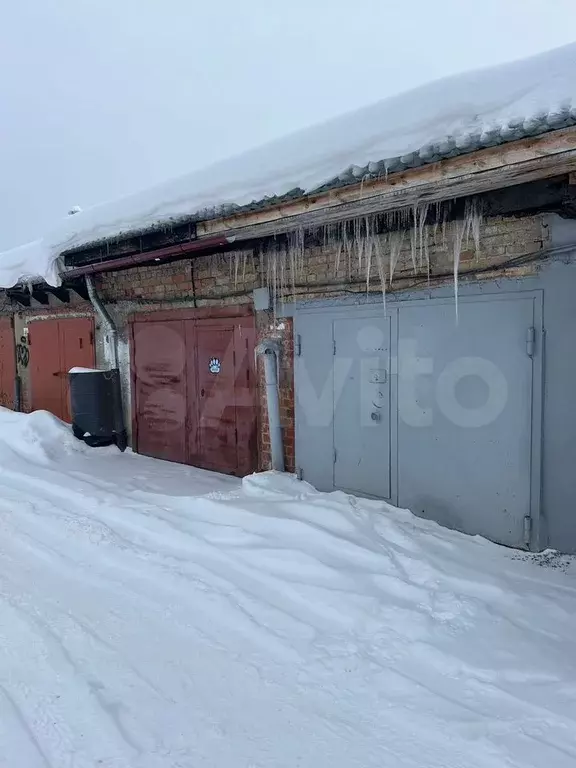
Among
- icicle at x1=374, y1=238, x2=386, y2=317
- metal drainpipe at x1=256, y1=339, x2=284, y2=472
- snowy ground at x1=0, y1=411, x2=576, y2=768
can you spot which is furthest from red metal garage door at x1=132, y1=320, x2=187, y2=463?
icicle at x1=374, y1=238, x2=386, y2=317

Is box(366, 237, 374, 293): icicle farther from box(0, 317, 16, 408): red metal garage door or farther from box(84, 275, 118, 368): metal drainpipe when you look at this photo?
box(0, 317, 16, 408): red metal garage door

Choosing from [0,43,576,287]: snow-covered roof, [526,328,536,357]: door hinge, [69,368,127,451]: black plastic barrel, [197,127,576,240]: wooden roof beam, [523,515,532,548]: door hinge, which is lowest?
[523,515,532,548]: door hinge

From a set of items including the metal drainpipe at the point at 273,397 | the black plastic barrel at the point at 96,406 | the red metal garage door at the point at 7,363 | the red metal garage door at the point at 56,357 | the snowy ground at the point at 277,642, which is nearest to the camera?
the snowy ground at the point at 277,642

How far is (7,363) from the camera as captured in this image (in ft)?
27.3

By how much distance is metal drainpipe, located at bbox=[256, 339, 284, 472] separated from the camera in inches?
177

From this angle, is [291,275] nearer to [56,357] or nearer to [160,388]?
[160,388]

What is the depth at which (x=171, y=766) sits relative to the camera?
65.0 inches

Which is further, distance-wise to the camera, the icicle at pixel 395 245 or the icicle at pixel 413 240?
the icicle at pixel 395 245

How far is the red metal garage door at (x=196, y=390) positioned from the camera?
4930 millimetres

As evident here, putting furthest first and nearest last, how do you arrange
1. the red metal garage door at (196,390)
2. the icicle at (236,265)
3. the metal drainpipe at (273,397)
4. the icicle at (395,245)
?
the red metal garage door at (196,390) < the icicle at (236,265) < the metal drainpipe at (273,397) < the icicle at (395,245)

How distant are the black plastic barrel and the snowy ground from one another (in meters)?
2.27

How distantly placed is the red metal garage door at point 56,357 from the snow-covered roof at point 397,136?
10.2ft

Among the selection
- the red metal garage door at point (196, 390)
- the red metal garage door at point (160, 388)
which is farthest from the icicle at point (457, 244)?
the red metal garage door at point (160, 388)

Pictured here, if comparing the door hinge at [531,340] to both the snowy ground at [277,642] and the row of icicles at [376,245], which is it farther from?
the snowy ground at [277,642]
